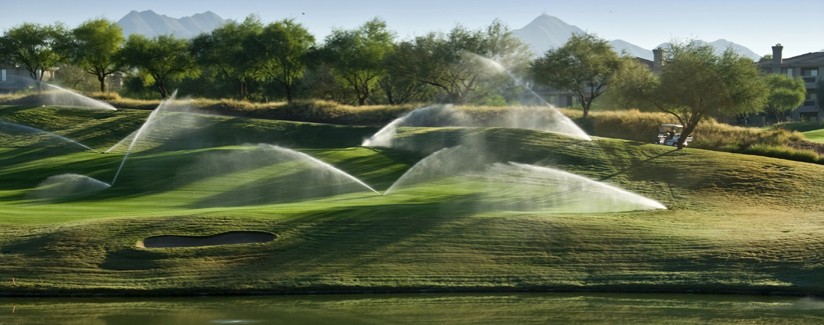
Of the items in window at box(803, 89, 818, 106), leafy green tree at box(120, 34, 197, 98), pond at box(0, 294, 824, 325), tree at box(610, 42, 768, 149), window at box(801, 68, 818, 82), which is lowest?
pond at box(0, 294, 824, 325)

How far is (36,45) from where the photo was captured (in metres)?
95.2

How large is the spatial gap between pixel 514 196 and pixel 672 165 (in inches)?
551

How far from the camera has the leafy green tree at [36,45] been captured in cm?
9344

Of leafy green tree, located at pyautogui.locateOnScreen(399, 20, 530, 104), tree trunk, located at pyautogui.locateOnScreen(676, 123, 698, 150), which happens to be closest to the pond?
tree trunk, located at pyautogui.locateOnScreen(676, 123, 698, 150)

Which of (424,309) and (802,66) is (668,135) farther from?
(802,66)

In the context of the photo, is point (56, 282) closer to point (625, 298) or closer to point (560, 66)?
point (625, 298)

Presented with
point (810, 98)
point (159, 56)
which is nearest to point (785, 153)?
point (159, 56)

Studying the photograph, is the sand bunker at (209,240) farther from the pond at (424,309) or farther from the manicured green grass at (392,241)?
the pond at (424,309)

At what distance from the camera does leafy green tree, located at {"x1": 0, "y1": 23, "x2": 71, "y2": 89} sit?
3679 inches

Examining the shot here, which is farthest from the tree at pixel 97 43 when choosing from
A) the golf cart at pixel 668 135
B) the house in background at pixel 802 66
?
the house in background at pixel 802 66

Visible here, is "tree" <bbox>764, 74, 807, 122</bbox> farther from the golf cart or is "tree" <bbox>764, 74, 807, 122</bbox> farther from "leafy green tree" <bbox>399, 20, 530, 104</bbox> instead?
the golf cart

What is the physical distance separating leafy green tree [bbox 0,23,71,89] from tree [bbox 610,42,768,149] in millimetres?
58324

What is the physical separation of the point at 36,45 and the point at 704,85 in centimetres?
6505

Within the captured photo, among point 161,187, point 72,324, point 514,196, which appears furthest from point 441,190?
point 72,324
